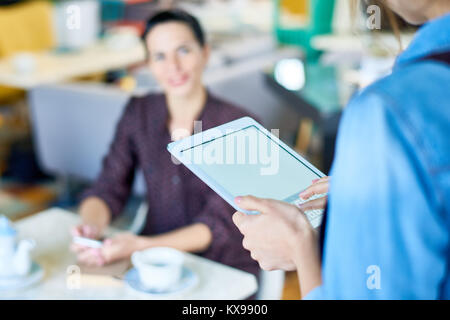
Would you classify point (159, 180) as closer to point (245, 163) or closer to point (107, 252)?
point (107, 252)

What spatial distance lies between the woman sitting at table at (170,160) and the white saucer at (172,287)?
24 centimetres

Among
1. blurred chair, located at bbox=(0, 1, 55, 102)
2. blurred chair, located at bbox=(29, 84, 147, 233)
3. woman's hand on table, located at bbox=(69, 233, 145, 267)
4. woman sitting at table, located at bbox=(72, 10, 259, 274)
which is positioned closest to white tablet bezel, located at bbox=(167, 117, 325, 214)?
woman's hand on table, located at bbox=(69, 233, 145, 267)

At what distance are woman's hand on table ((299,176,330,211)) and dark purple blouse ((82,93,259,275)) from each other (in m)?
0.77

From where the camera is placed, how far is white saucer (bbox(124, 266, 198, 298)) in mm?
1071

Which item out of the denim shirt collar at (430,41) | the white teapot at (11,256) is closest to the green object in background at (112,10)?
the white teapot at (11,256)

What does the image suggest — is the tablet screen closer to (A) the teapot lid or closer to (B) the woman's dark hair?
(A) the teapot lid

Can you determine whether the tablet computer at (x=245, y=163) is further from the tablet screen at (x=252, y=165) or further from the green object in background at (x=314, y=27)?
the green object in background at (x=314, y=27)

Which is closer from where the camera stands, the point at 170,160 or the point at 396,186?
the point at 396,186

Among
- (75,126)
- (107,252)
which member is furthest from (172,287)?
(75,126)

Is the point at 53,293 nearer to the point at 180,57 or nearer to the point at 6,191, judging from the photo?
the point at 180,57

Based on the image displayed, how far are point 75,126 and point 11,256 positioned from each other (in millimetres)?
1687

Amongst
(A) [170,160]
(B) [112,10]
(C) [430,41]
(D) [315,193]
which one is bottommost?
(A) [170,160]

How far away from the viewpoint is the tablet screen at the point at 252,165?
24.7 inches

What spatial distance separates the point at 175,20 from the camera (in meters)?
1.49
